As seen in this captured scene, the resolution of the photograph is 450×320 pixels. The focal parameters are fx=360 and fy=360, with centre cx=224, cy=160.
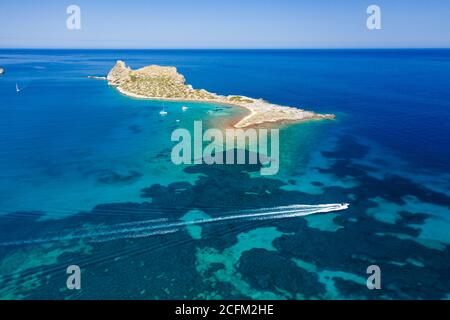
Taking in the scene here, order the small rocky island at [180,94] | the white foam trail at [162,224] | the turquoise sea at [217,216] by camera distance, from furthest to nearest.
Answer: the small rocky island at [180,94], the white foam trail at [162,224], the turquoise sea at [217,216]

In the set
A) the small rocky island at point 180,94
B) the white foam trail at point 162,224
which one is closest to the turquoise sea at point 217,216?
the white foam trail at point 162,224

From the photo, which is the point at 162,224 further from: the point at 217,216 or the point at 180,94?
the point at 180,94

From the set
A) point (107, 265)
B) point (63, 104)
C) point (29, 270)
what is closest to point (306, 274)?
point (107, 265)

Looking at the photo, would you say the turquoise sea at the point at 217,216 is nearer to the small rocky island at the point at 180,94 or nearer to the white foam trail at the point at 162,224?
the white foam trail at the point at 162,224

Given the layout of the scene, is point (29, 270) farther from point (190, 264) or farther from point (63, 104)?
point (63, 104)

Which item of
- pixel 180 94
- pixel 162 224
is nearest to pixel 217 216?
pixel 162 224

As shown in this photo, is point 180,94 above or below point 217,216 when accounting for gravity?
above
